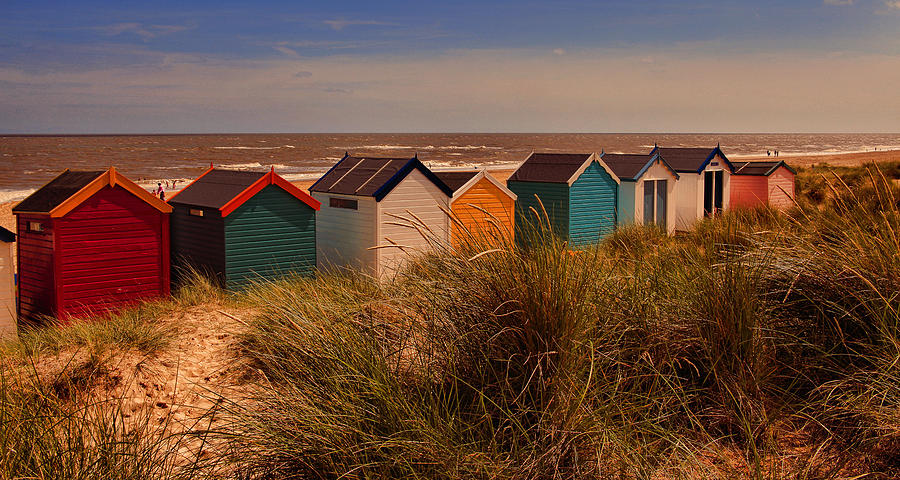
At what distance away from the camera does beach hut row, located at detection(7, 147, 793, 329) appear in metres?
9.34

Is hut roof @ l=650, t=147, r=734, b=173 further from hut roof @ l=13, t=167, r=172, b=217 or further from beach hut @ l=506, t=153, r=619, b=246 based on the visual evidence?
hut roof @ l=13, t=167, r=172, b=217

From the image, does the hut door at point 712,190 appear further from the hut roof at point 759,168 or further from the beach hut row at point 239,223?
the beach hut row at point 239,223

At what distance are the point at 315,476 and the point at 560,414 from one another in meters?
1.35

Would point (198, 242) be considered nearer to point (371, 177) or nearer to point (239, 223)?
point (239, 223)

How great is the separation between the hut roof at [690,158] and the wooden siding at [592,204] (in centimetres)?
312

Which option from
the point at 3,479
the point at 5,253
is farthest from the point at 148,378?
the point at 3,479

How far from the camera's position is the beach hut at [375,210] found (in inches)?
451

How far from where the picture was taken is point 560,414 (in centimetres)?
414

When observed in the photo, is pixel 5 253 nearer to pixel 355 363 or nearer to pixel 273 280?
pixel 273 280

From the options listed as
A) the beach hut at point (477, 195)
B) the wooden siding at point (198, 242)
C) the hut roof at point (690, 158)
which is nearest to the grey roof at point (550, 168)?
the beach hut at point (477, 195)

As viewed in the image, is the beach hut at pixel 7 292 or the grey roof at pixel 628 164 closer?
the beach hut at pixel 7 292

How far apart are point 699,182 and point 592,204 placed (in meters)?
4.27

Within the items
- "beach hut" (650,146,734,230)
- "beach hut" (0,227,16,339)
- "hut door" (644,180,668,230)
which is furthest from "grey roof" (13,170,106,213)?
"beach hut" (650,146,734,230)

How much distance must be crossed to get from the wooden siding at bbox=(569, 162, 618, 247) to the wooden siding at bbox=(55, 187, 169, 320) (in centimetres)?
770
